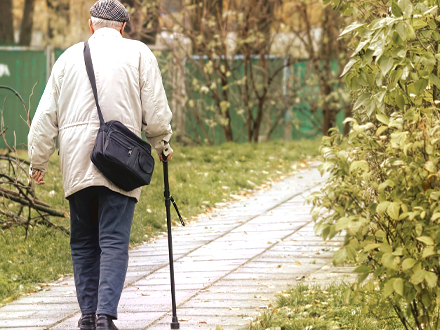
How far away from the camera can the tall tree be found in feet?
66.8

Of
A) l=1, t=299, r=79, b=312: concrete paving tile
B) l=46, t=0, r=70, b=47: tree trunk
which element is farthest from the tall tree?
l=1, t=299, r=79, b=312: concrete paving tile

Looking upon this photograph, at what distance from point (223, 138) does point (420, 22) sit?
13514 mm

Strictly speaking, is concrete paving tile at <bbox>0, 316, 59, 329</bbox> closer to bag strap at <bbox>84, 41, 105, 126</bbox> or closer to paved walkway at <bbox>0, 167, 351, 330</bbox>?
paved walkway at <bbox>0, 167, 351, 330</bbox>

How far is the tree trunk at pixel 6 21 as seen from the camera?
2023 centimetres

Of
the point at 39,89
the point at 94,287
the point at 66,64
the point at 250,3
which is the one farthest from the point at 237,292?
the point at 39,89

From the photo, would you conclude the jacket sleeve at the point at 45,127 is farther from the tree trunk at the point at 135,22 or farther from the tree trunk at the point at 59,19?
the tree trunk at the point at 59,19

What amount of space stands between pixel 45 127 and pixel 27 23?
17389mm

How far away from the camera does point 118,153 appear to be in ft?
13.3

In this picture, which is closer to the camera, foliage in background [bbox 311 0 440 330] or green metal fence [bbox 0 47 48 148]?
foliage in background [bbox 311 0 440 330]

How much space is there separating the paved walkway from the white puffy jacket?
0.97 metres

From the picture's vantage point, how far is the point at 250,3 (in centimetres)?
1448

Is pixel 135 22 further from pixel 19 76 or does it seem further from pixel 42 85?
pixel 19 76

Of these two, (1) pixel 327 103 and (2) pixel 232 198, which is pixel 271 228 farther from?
(1) pixel 327 103

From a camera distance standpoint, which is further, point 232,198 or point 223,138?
point 223,138
